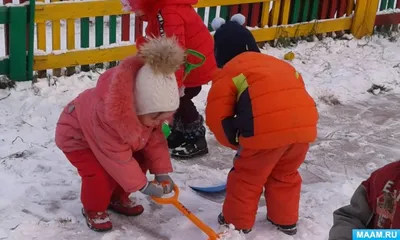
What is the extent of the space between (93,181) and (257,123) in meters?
0.97

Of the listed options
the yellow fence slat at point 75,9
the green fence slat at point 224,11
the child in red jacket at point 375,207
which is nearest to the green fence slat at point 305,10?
the green fence slat at point 224,11

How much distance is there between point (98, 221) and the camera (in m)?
3.52

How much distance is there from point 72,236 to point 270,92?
4.53 feet

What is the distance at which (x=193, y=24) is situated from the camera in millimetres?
4281

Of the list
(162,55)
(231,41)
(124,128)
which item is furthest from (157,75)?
(231,41)

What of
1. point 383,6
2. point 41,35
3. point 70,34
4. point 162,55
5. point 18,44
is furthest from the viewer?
point 383,6

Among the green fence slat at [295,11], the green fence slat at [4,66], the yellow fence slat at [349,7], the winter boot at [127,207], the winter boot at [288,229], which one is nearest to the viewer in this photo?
the winter boot at [288,229]

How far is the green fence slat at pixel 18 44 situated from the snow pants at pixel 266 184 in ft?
8.87

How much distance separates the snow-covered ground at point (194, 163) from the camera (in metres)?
3.59

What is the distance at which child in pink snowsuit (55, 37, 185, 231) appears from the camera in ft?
10.1

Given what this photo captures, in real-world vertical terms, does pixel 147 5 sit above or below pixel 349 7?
above

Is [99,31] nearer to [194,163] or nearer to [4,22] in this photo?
[4,22]

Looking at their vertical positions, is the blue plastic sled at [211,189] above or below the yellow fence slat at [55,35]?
below

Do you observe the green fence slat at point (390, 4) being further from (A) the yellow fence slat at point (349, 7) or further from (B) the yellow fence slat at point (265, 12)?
(B) the yellow fence slat at point (265, 12)
